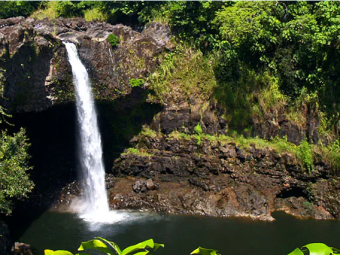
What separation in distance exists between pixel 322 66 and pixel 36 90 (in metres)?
12.2

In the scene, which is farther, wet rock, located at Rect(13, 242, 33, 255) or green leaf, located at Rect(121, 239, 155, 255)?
wet rock, located at Rect(13, 242, 33, 255)

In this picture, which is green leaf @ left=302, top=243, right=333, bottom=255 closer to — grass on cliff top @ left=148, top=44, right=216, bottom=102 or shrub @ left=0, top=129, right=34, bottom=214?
shrub @ left=0, top=129, right=34, bottom=214

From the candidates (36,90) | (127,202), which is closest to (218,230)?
(127,202)

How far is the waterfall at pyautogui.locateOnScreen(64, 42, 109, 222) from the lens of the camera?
15.6 metres

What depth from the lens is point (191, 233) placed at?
518 inches

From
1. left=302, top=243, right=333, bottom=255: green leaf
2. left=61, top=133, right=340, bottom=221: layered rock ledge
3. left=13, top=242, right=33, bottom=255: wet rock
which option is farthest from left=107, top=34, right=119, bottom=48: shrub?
left=302, top=243, right=333, bottom=255: green leaf

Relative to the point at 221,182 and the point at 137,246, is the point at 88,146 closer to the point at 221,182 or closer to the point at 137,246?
the point at 221,182

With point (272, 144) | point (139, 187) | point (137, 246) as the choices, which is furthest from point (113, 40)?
point (137, 246)

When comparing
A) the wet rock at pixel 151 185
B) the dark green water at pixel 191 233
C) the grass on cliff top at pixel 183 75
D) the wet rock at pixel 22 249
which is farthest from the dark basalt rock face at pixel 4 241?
the grass on cliff top at pixel 183 75

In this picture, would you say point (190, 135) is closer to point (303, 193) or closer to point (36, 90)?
point (303, 193)

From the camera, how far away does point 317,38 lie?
51.8 feet

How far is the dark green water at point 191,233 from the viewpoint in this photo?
12.3m

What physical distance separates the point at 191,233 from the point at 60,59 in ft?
27.1

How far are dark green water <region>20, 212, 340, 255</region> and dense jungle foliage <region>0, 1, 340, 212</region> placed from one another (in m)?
3.49
